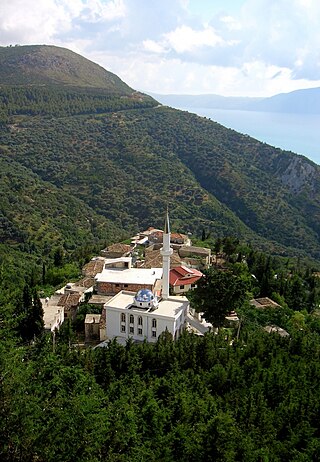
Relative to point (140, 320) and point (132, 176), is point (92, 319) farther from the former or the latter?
point (132, 176)

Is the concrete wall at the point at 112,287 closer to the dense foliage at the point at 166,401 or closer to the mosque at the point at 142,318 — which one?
the mosque at the point at 142,318

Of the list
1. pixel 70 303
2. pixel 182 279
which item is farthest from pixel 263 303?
pixel 70 303

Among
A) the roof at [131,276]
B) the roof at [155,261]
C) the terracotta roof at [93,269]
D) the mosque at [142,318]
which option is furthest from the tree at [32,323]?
the roof at [155,261]

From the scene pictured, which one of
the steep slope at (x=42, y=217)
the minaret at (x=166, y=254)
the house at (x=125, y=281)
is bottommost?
the steep slope at (x=42, y=217)

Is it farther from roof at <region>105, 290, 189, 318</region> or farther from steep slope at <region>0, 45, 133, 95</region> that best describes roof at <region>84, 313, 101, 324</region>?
steep slope at <region>0, 45, 133, 95</region>

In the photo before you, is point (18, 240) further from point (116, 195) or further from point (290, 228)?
point (290, 228)

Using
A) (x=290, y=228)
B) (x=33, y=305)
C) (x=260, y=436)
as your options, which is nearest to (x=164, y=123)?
(x=290, y=228)
